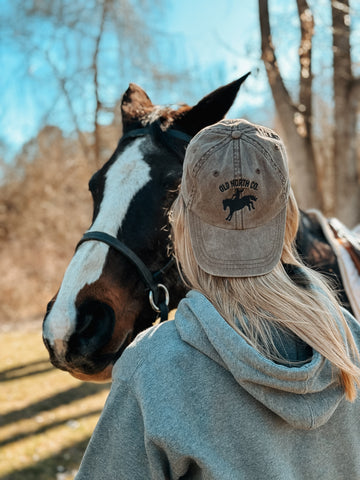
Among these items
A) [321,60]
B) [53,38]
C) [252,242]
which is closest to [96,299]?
[252,242]

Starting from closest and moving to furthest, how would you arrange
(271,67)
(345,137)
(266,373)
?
(266,373) < (271,67) < (345,137)

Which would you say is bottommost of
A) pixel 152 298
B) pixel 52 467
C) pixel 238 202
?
pixel 52 467

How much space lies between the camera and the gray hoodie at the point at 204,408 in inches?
39.3

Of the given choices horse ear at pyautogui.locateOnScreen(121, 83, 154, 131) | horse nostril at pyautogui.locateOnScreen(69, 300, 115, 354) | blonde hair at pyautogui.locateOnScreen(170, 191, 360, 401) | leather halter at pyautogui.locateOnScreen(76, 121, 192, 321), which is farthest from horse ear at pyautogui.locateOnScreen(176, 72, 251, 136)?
blonde hair at pyautogui.locateOnScreen(170, 191, 360, 401)

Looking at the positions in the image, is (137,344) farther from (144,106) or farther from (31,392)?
(31,392)

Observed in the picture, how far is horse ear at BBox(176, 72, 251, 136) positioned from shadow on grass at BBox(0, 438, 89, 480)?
11.2 feet

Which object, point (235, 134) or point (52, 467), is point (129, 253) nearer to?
point (235, 134)

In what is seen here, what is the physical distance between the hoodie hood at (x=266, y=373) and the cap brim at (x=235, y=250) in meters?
0.12

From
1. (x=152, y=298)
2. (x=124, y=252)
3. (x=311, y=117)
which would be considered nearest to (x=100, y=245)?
(x=124, y=252)

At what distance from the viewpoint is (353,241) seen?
7.47ft

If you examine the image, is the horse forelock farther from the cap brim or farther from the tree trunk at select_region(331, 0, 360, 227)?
the tree trunk at select_region(331, 0, 360, 227)

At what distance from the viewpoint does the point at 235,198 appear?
1146mm

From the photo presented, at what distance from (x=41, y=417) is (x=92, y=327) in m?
3.94

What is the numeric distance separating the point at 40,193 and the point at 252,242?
60.4 ft
